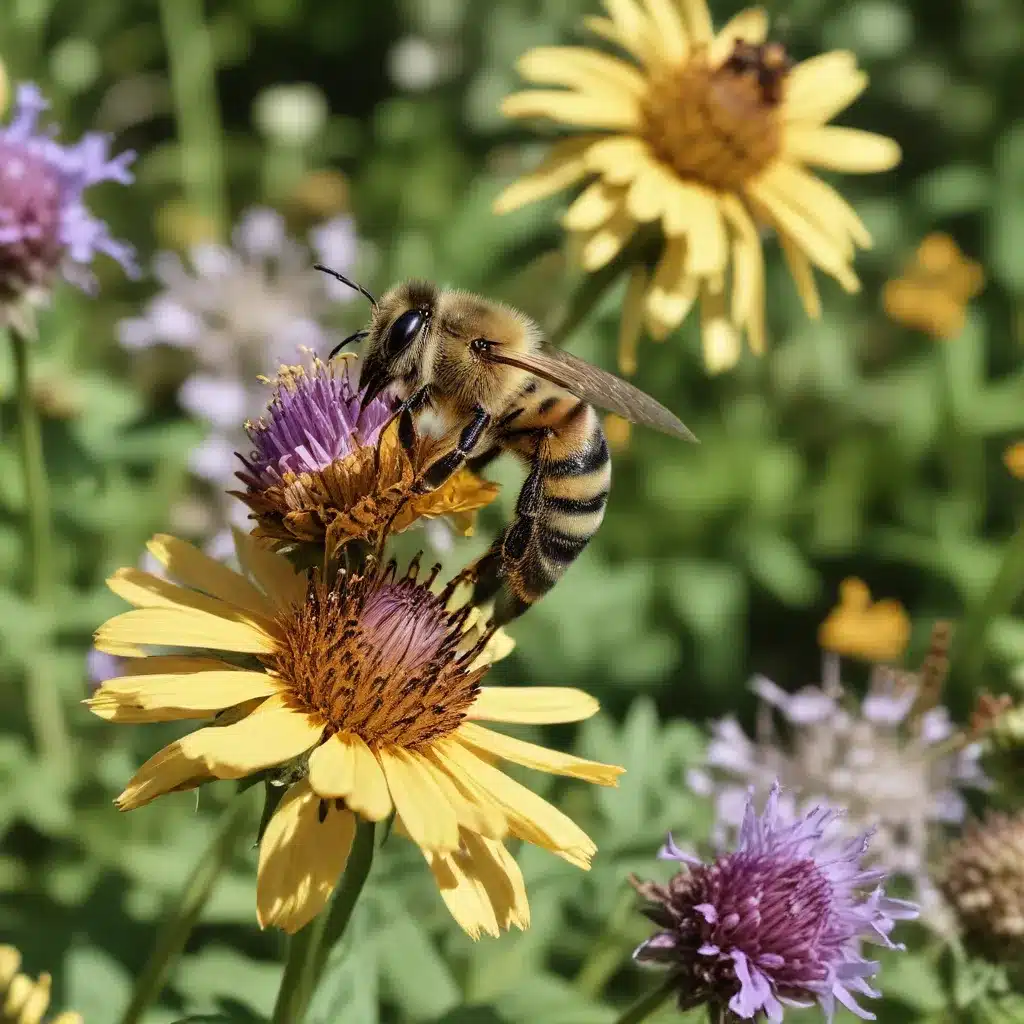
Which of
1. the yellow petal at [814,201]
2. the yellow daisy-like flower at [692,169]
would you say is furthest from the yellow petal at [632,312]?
the yellow petal at [814,201]

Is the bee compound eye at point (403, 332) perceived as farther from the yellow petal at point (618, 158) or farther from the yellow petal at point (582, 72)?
the yellow petal at point (582, 72)

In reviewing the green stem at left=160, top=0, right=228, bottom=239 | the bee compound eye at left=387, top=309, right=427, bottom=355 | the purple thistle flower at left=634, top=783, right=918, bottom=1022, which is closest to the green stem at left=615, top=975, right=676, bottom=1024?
the purple thistle flower at left=634, top=783, right=918, bottom=1022

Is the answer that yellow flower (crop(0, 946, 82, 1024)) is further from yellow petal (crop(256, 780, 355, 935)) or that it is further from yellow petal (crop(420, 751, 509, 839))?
yellow petal (crop(420, 751, 509, 839))

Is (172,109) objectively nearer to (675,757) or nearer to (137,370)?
(137,370)

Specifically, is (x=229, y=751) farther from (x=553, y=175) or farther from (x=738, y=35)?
(x=738, y=35)

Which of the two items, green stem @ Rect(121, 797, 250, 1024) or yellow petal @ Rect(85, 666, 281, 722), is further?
green stem @ Rect(121, 797, 250, 1024)

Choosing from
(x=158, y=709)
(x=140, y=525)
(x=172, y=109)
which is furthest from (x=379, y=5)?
(x=158, y=709)
